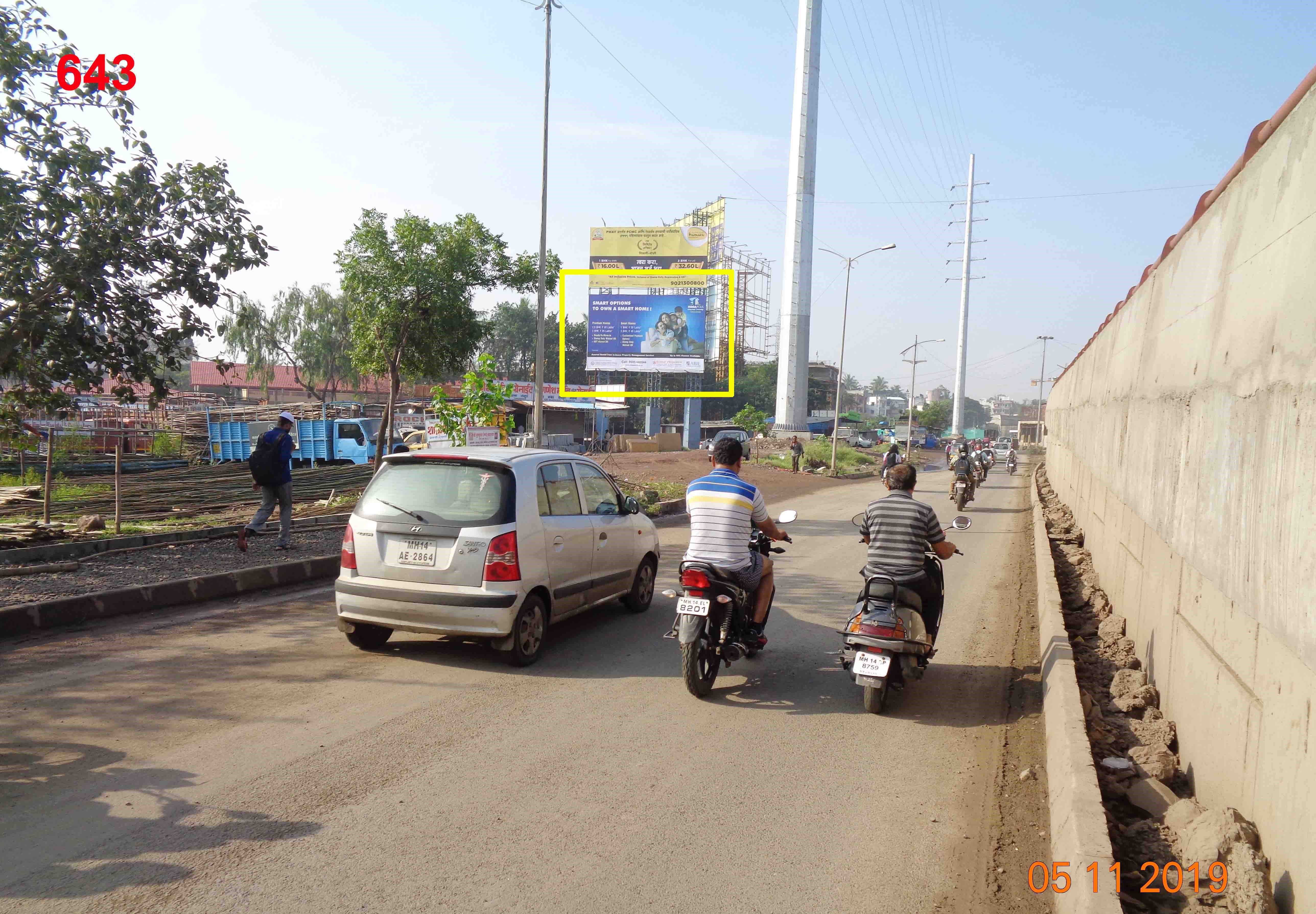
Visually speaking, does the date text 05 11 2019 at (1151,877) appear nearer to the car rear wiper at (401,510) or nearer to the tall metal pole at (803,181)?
the car rear wiper at (401,510)

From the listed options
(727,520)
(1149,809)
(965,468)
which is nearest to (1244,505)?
(1149,809)

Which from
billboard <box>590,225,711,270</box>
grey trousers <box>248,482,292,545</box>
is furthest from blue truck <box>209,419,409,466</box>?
grey trousers <box>248,482,292,545</box>

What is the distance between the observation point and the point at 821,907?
3.36 m

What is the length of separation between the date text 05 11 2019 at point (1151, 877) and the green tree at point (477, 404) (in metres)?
14.5

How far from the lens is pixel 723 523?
6.11 meters

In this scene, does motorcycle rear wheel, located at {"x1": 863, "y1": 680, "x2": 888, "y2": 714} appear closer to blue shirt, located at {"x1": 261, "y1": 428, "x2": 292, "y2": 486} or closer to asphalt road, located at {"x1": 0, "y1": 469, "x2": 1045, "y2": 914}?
asphalt road, located at {"x1": 0, "y1": 469, "x2": 1045, "y2": 914}

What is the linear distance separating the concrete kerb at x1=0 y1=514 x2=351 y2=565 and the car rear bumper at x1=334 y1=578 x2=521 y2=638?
9.95 feet

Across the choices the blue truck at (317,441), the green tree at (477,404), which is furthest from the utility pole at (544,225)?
the blue truck at (317,441)

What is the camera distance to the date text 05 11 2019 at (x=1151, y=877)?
3.26 meters

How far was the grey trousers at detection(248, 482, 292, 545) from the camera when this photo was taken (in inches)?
432

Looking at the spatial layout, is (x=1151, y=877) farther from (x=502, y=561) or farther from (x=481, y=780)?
(x=502, y=561)

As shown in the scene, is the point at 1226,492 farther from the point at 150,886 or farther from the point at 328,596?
the point at 328,596

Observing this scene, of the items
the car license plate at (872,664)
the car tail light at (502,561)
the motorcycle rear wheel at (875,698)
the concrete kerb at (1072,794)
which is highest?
the car tail light at (502,561)

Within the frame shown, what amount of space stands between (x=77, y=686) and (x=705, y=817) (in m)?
4.27
